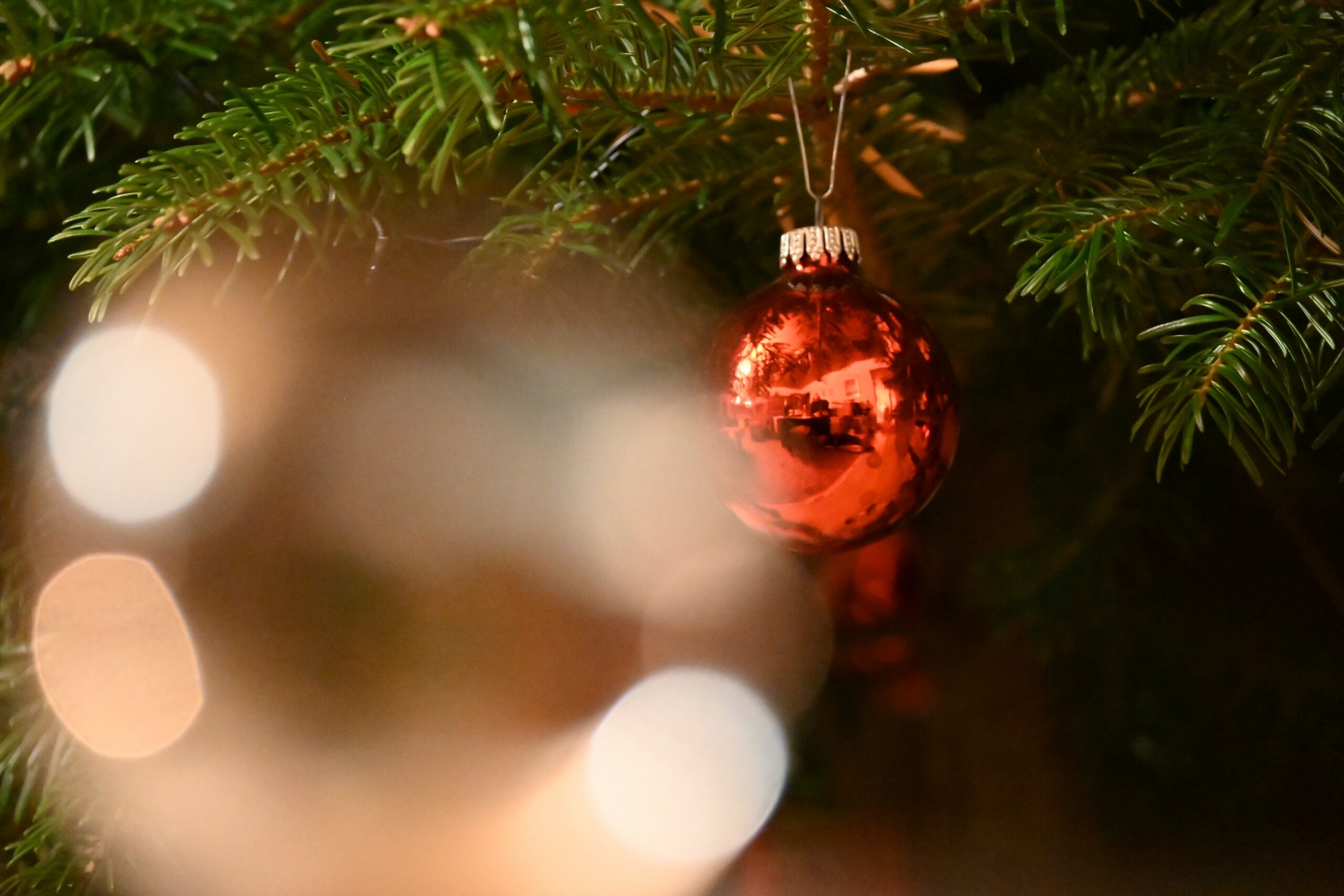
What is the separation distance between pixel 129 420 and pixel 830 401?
0.31m

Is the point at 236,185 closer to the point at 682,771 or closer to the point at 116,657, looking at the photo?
the point at 116,657

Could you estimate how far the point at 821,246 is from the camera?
0.30m

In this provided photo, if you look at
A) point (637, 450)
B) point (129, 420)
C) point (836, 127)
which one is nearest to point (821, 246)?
point (836, 127)

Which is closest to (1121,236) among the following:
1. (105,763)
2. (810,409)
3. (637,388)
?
(810,409)

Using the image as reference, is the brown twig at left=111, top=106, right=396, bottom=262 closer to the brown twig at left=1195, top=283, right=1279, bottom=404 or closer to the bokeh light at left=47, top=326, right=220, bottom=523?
the bokeh light at left=47, top=326, right=220, bottom=523

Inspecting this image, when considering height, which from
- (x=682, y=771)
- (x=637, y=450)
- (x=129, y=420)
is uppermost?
(x=129, y=420)

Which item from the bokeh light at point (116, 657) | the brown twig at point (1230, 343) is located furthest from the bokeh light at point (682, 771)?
the brown twig at point (1230, 343)

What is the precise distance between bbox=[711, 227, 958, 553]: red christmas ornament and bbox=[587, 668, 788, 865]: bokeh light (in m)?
0.26

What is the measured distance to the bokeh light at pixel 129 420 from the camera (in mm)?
382

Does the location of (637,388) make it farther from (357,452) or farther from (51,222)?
(51,222)

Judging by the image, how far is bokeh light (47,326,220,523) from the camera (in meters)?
0.38

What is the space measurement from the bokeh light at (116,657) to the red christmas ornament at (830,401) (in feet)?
0.91

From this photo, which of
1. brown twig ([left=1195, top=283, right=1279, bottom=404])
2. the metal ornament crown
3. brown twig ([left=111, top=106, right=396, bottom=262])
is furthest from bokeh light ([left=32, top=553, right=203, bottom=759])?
brown twig ([left=1195, top=283, right=1279, bottom=404])

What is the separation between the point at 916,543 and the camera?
0.60m
